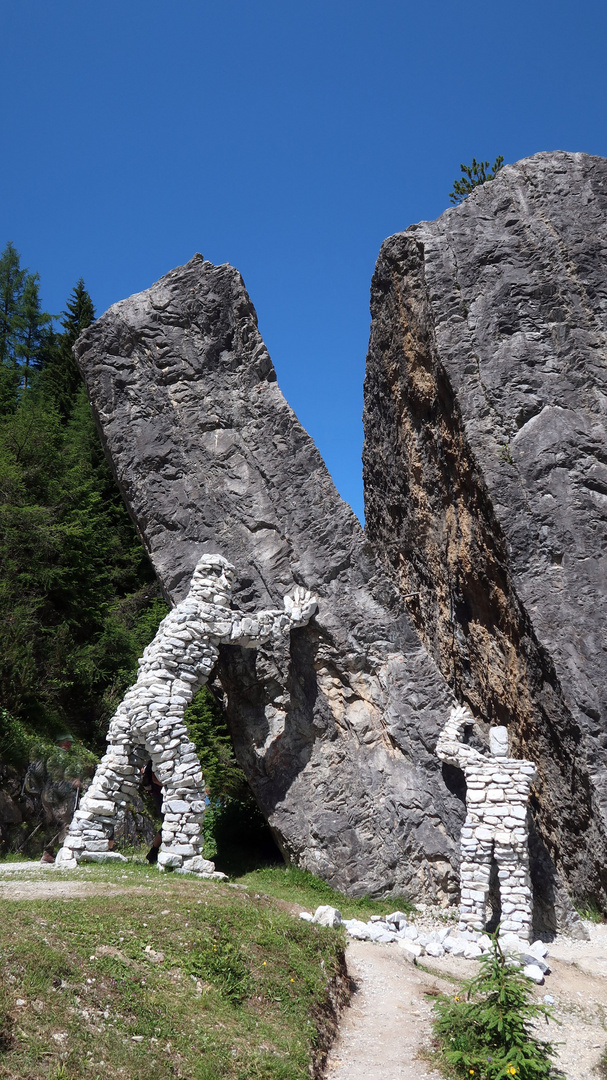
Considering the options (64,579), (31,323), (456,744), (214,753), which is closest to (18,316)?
(31,323)

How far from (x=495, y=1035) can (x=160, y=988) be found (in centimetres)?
336

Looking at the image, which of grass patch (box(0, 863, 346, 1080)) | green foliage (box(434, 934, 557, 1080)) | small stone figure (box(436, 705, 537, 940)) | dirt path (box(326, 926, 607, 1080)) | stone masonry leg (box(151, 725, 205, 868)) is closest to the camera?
grass patch (box(0, 863, 346, 1080))

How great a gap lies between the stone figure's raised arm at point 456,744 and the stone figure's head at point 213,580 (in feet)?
17.1

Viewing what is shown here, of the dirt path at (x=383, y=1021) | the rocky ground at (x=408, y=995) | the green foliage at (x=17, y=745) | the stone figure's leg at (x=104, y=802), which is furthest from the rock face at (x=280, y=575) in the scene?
the green foliage at (x=17, y=745)

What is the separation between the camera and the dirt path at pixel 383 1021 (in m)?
7.55

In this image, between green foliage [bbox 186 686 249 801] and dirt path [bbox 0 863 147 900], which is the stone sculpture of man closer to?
dirt path [bbox 0 863 147 900]

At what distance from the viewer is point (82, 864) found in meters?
13.0

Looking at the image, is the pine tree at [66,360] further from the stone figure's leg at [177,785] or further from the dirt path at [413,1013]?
the dirt path at [413,1013]

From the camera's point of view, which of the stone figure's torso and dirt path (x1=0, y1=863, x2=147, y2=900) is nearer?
dirt path (x1=0, y1=863, x2=147, y2=900)

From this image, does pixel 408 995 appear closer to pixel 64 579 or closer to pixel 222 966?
pixel 222 966

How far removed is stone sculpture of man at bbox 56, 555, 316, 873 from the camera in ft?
43.8

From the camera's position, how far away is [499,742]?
47.2 ft

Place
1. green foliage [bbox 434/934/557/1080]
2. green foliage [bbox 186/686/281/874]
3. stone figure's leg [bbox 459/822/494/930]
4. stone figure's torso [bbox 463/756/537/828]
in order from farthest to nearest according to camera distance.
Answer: green foliage [bbox 186/686/281/874]
stone figure's torso [bbox 463/756/537/828]
stone figure's leg [bbox 459/822/494/930]
green foliage [bbox 434/934/557/1080]

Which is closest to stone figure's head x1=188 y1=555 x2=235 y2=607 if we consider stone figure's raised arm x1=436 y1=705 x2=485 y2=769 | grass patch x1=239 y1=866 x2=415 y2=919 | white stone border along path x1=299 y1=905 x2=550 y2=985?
stone figure's raised arm x1=436 y1=705 x2=485 y2=769
